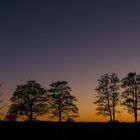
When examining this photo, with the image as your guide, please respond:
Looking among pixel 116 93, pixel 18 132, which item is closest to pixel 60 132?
pixel 18 132

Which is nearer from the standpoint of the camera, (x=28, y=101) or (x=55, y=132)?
(x=55, y=132)

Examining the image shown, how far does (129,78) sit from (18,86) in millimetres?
19394

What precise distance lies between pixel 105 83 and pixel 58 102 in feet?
29.2

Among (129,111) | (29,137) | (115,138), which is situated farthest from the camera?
(129,111)

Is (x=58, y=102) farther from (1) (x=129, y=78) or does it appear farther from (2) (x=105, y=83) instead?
(1) (x=129, y=78)

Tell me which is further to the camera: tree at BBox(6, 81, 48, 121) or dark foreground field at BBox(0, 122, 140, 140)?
tree at BBox(6, 81, 48, 121)

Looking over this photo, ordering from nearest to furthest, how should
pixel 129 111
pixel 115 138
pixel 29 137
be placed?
pixel 29 137, pixel 115 138, pixel 129 111

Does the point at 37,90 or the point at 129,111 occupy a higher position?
the point at 37,90

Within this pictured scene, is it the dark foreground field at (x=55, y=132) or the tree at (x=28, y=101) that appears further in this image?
the tree at (x=28, y=101)

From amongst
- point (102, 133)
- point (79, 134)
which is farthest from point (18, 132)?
point (102, 133)

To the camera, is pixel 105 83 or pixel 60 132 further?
pixel 105 83

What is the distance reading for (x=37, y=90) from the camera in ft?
204

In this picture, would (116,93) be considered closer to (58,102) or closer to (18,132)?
(58,102)

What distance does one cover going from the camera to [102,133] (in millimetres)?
26062
